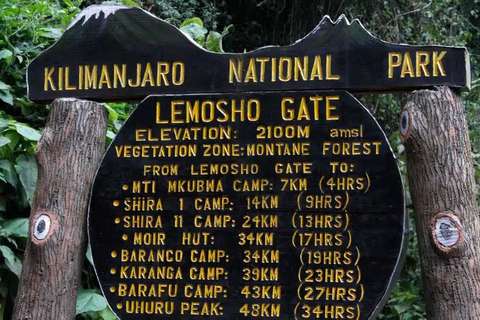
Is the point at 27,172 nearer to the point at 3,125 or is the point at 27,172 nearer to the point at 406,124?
the point at 3,125

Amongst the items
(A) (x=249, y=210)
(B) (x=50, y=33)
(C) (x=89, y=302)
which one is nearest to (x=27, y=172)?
(C) (x=89, y=302)

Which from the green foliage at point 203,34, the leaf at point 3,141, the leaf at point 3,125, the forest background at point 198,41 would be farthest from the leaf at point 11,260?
the green foliage at point 203,34

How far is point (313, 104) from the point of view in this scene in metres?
3.44

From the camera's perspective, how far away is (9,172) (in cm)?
455

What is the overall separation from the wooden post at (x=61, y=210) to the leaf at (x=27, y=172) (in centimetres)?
81

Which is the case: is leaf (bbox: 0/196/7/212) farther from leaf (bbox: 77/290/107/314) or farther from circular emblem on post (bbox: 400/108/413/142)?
circular emblem on post (bbox: 400/108/413/142)

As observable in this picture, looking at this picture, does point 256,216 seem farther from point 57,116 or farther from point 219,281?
point 57,116

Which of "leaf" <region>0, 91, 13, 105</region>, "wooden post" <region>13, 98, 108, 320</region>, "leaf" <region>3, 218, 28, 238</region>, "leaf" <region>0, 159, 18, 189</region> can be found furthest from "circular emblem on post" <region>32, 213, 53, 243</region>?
"leaf" <region>0, 91, 13, 105</region>

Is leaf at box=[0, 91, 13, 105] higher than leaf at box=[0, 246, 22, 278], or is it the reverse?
leaf at box=[0, 91, 13, 105]

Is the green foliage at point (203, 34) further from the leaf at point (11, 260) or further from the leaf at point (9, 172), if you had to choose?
the leaf at point (11, 260)

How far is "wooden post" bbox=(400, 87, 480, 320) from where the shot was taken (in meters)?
3.18

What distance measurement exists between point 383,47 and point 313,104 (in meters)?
0.44

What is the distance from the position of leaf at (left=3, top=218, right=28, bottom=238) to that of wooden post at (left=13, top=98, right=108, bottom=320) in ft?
2.73

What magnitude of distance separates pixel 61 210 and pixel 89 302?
102cm
